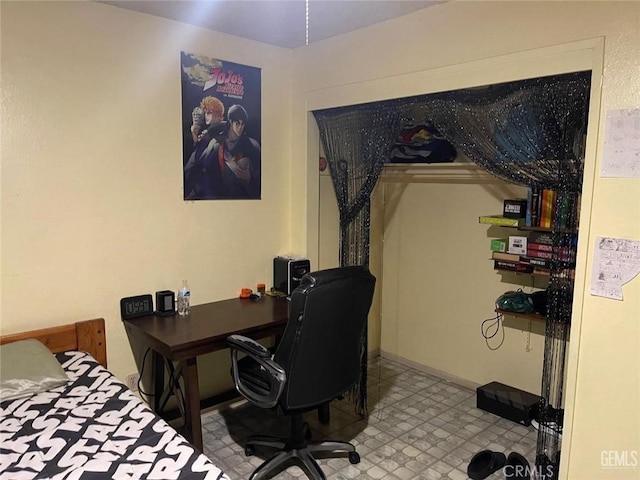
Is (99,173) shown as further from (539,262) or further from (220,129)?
(539,262)

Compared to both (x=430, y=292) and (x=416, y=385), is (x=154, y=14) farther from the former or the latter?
(x=416, y=385)

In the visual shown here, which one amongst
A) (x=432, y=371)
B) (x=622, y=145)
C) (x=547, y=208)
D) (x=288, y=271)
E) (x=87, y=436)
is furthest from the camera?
(x=432, y=371)

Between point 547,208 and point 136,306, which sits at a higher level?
point 547,208

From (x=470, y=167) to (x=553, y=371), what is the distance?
152 centimetres

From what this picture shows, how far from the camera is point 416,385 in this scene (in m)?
3.56

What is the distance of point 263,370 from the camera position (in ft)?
7.66

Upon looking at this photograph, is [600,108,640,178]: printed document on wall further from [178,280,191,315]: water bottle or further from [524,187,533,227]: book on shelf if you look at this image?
[178,280,191,315]: water bottle

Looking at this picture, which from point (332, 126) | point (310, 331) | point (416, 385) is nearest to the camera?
point (310, 331)

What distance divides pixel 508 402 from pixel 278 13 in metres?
2.74

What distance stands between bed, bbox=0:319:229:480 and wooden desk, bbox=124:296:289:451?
31 centimetres

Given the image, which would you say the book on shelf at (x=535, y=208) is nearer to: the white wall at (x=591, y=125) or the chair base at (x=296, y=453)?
the white wall at (x=591, y=125)

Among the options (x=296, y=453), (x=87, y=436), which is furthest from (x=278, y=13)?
(x=296, y=453)

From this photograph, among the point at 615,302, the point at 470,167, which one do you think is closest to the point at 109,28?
the point at 470,167

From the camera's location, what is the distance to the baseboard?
354cm
